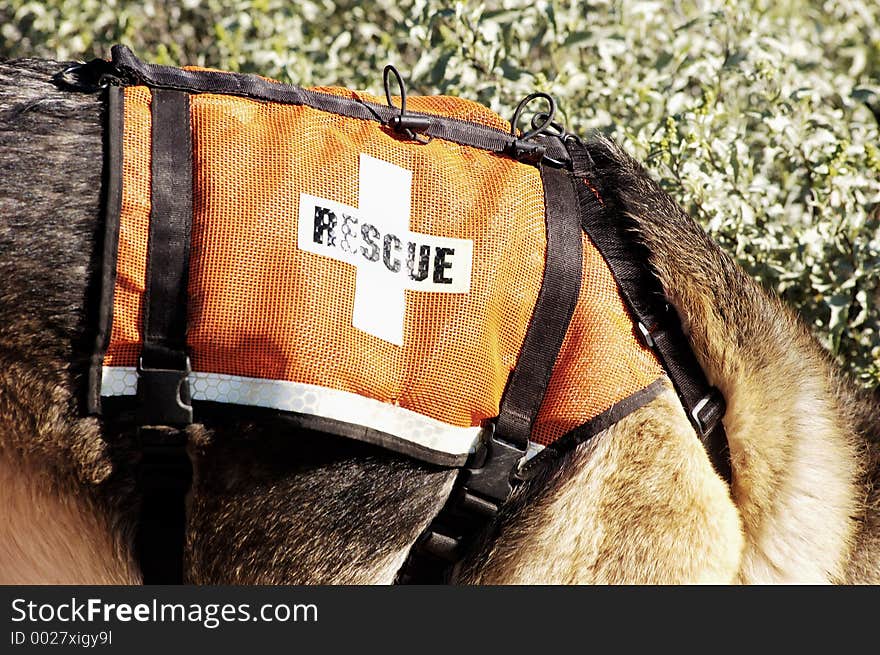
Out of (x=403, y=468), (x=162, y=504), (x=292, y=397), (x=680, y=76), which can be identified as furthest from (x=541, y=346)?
(x=680, y=76)

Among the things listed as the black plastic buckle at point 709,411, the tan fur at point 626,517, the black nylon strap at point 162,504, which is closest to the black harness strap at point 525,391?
the tan fur at point 626,517

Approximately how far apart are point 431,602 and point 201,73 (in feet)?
4.10

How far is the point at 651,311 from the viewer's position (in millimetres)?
2107

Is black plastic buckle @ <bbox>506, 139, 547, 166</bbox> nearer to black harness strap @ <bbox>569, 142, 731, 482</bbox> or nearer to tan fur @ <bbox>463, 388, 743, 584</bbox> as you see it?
black harness strap @ <bbox>569, 142, 731, 482</bbox>

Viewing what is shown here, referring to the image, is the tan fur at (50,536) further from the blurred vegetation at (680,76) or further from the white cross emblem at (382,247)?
the blurred vegetation at (680,76)

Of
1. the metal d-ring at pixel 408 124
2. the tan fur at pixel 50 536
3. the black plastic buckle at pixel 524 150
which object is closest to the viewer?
the tan fur at pixel 50 536

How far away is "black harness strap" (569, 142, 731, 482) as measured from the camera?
2090 mm

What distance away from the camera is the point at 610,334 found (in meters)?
2.01

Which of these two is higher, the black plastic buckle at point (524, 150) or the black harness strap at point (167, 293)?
the black plastic buckle at point (524, 150)

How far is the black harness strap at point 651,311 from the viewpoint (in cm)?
209

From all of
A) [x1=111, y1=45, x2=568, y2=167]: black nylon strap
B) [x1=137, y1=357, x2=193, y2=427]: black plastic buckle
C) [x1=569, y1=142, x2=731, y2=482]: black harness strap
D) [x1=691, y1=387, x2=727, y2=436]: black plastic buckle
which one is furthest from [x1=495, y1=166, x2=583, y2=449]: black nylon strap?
[x1=137, y1=357, x2=193, y2=427]: black plastic buckle

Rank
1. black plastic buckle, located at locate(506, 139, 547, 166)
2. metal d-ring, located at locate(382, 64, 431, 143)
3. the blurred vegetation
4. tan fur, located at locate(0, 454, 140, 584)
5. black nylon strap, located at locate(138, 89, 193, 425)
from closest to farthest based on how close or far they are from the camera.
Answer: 1. black nylon strap, located at locate(138, 89, 193, 425)
2. tan fur, located at locate(0, 454, 140, 584)
3. metal d-ring, located at locate(382, 64, 431, 143)
4. black plastic buckle, located at locate(506, 139, 547, 166)
5. the blurred vegetation

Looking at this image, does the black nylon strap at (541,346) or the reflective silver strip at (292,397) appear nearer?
the reflective silver strip at (292,397)

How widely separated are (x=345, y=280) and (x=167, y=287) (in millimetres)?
340
